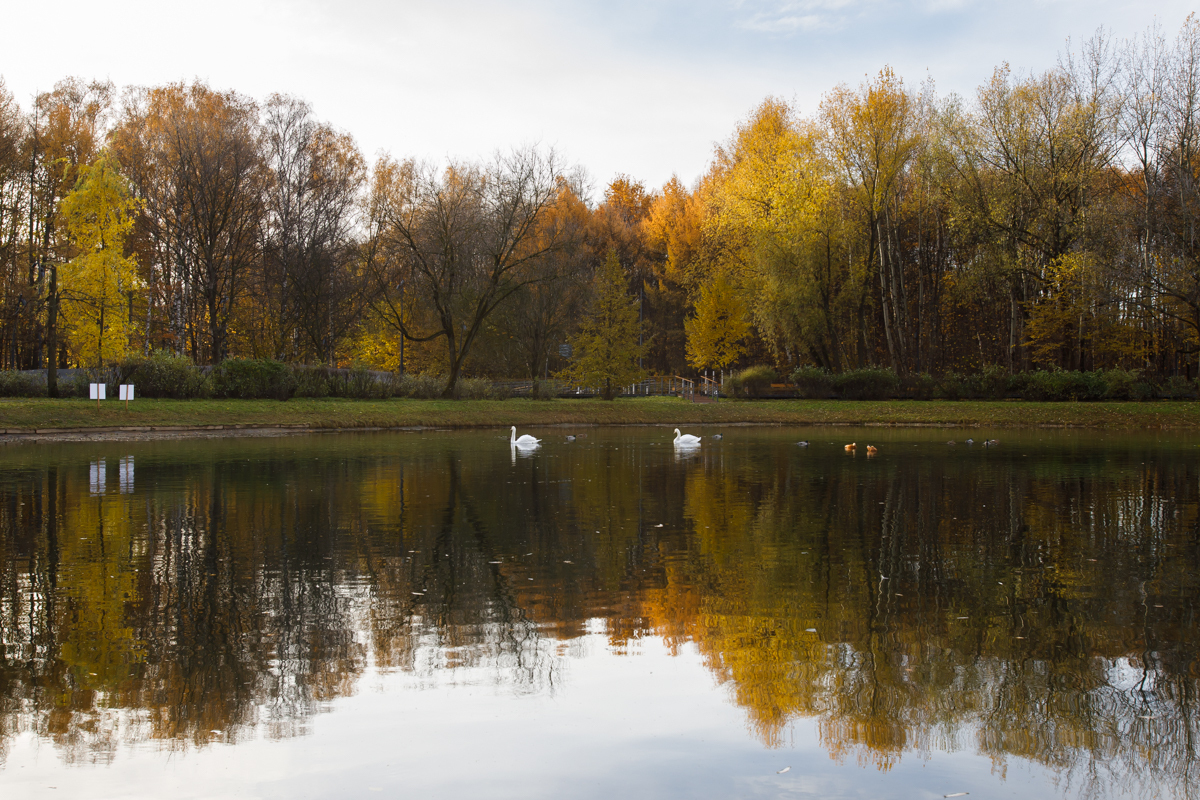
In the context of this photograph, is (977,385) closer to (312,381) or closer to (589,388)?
(589,388)

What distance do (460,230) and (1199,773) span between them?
155ft

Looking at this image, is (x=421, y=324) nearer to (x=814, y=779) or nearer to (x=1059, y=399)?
(x=1059, y=399)

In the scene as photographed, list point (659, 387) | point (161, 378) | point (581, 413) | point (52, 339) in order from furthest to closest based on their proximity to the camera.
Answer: point (659, 387)
point (581, 413)
point (161, 378)
point (52, 339)

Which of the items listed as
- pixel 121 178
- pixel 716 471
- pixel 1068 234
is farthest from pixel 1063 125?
pixel 121 178

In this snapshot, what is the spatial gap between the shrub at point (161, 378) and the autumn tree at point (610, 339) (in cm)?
1904

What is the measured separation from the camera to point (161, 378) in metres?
36.3

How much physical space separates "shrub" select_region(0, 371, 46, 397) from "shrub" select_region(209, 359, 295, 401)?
6221 millimetres

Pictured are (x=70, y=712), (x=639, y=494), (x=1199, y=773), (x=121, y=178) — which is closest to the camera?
(x=1199, y=773)

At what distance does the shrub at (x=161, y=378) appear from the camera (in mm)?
36062

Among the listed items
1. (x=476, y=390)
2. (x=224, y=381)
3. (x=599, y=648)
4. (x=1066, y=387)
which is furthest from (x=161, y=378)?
(x=1066, y=387)

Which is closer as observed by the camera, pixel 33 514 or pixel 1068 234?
Answer: pixel 33 514

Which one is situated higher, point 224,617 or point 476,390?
point 476,390

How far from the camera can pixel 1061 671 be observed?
5.79 m

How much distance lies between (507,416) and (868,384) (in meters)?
18.7
